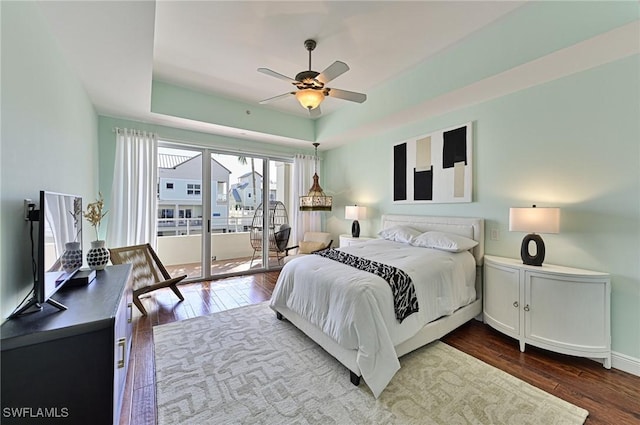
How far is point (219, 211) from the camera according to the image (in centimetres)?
470

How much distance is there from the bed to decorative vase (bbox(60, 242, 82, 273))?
67.7 inches

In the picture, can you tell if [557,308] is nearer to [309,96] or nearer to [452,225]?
[452,225]

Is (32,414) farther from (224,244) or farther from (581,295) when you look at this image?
(224,244)

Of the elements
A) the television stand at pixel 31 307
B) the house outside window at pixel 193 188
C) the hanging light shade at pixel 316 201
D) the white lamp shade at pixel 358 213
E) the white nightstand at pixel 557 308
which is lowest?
the white nightstand at pixel 557 308

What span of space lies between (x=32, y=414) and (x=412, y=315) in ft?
7.53

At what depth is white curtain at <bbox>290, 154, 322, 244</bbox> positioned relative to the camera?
539 centimetres

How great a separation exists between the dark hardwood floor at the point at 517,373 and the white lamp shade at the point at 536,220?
115 cm

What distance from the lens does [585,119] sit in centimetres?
236

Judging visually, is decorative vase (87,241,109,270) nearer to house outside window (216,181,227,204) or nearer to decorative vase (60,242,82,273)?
decorative vase (60,242,82,273)

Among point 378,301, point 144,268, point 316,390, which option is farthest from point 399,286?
point 144,268

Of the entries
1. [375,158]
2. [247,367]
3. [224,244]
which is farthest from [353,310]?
[224,244]

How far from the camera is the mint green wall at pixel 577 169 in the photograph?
2.13m

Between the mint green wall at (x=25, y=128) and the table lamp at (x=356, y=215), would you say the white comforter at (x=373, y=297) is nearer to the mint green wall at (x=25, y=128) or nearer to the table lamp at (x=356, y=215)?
the table lamp at (x=356, y=215)

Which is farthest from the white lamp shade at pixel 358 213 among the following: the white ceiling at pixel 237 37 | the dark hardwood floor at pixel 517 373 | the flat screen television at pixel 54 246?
the flat screen television at pixel 54 246
